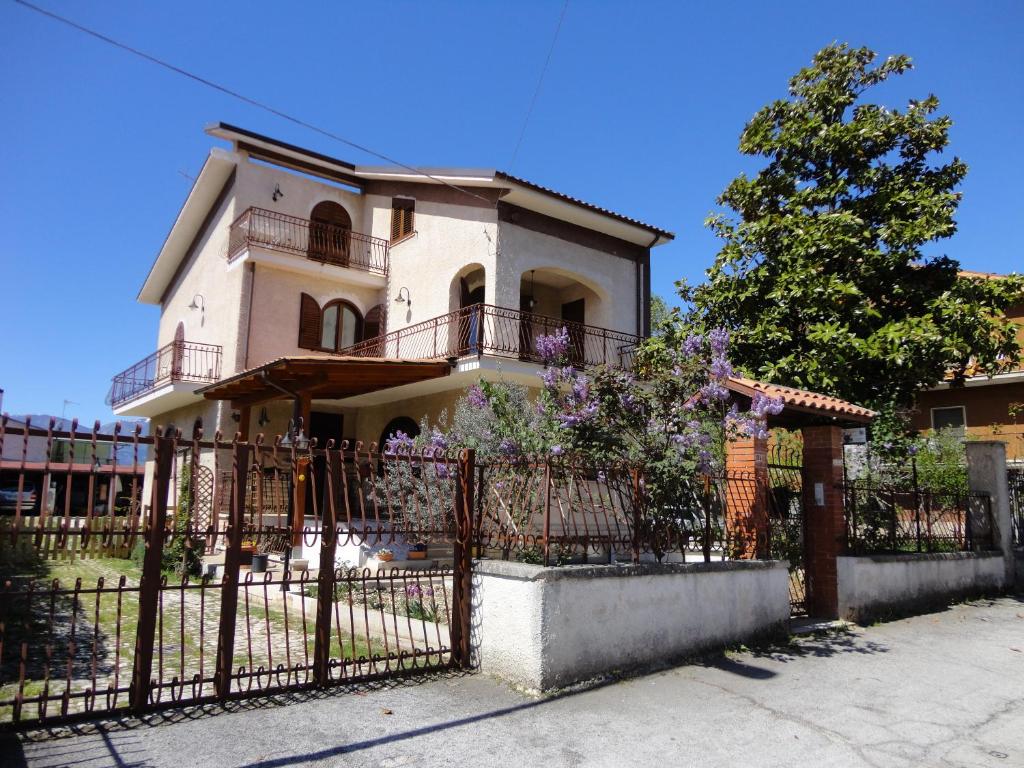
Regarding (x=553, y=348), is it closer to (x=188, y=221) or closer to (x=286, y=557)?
(x=286, y=557)

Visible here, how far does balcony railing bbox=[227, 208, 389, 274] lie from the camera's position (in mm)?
17625

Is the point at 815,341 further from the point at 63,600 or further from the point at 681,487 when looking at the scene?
the point at 63,600

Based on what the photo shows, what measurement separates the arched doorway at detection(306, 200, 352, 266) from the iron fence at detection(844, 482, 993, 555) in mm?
13490

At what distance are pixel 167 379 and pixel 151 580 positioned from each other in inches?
587

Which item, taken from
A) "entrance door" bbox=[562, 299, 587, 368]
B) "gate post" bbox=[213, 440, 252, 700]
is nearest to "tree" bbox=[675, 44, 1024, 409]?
"entrance door" bbox=[562, 299, 587, 368]

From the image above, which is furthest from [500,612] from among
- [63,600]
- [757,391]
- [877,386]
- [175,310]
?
[175,310]

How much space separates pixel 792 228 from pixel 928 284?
234 cm

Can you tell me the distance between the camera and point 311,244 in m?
18.5

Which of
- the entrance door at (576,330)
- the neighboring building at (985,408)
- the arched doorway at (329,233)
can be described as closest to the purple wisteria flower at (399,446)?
the entrance door at (576,330)

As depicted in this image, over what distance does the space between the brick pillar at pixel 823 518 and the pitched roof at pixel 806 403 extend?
292mm

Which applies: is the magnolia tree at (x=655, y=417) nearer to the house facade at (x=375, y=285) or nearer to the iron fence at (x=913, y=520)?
the iron fence at (x=913, y=520)

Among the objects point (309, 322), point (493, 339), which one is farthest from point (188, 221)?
point (493, 339)

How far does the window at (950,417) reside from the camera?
2412cm

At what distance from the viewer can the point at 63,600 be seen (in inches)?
392
